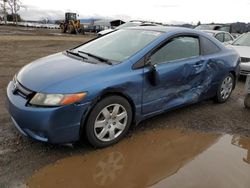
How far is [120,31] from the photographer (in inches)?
208

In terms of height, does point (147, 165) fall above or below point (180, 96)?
below

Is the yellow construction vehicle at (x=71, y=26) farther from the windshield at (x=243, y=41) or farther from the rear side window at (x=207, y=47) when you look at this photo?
A: the rear side window at (x=207, y=47)

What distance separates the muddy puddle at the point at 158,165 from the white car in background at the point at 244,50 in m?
4.14

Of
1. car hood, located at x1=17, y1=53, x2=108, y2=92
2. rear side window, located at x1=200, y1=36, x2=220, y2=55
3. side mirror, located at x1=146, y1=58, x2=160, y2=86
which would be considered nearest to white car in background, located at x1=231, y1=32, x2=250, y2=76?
rear side window, located at x1=200, y1=36, x2=220, y2=55

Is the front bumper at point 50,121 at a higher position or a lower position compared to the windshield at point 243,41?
lower

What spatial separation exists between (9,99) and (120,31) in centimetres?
228

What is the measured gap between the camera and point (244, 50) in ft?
29.0

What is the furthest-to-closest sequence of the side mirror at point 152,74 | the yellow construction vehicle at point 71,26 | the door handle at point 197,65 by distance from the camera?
the yellow construction vehicle at point 71,26 → the door handle at point 197,65 → the side mirror at point 152,74

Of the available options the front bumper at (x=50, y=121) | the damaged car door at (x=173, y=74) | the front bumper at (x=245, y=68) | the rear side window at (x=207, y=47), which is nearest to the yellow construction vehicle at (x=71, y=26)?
the front bumper at (x=245, y=68)

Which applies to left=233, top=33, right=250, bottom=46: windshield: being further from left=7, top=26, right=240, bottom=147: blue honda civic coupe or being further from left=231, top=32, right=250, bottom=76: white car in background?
left=7, top=26, right=240, bottom=147: blue honda civic coupe

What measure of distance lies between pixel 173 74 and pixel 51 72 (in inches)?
69.6

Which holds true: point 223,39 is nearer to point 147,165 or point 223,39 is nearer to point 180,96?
point 180,96

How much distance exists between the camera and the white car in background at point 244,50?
8.10 metres

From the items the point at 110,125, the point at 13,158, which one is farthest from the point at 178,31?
the point at 13,158
